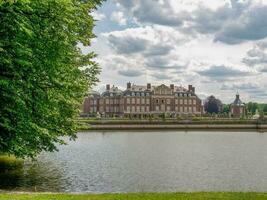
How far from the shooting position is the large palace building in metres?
176

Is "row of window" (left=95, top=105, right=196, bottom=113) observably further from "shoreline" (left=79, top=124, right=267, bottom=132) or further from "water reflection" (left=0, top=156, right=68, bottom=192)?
"water reflection" (left=0, top=156, right=68, bottom=192)

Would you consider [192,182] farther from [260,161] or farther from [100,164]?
[260,161]

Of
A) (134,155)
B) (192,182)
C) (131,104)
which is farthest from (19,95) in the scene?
(131,104)

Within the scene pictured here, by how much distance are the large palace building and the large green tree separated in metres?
148

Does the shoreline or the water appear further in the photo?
the shoreline

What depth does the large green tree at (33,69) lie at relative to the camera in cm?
2061

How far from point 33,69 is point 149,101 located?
156 meters

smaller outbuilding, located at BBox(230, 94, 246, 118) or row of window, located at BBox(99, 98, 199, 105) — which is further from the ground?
row of window, located at BBox(99, 98, 199, 105)

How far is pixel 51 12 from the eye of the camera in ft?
70.8

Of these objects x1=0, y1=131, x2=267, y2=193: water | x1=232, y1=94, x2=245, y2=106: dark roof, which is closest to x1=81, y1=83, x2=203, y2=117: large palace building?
x1=232, y1=94, x2=245, y2=106: dark roof

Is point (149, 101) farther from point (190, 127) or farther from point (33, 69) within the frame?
point (33, 69)

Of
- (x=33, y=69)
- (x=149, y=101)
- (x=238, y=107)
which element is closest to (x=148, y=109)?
(x=149, y=101)

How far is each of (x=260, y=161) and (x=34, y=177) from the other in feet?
76.1

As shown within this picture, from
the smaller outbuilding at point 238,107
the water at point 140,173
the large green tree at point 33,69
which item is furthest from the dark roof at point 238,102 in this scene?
the large green tree at point 33,69
